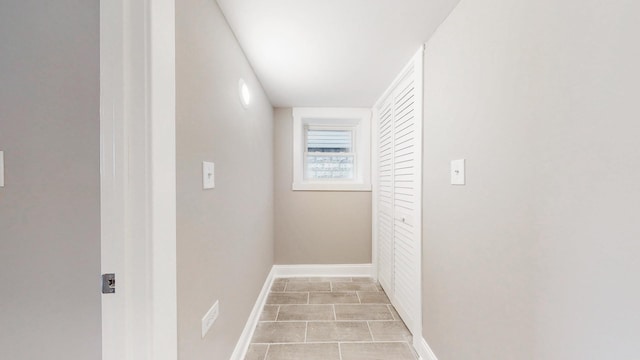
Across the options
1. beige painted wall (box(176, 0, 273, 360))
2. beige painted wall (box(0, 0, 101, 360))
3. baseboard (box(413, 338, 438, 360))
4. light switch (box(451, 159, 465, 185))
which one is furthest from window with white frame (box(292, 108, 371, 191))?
beige painted wall (box(0, 0, 101, 360))

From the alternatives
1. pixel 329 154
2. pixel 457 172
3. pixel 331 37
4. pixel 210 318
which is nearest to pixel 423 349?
pixel 457 172

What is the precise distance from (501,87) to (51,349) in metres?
1.91

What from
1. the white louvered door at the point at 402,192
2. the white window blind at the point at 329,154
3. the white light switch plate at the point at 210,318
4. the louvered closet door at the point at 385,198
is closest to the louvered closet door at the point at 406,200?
the white louvered door at the point at 402,192

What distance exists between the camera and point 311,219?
3215 mm

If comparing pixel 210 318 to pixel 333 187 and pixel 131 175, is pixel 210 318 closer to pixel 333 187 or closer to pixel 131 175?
pixel 131 175

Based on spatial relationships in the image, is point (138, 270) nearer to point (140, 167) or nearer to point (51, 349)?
point (140, 167)

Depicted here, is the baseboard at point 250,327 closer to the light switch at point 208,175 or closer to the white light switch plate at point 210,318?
the white light switch plate at point 210,318

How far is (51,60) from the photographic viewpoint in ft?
2.91

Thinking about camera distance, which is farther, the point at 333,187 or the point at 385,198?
the point at 333,187

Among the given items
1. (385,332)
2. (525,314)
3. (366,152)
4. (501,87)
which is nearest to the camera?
(525,314)

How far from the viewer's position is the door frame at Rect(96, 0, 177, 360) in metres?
0.73

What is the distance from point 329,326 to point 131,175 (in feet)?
6.25

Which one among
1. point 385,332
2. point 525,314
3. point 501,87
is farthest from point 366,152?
point 525,314

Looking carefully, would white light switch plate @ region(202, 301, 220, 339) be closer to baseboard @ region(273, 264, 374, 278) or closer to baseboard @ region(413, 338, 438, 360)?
baseboard @ region(413, 338, 438, 360)
